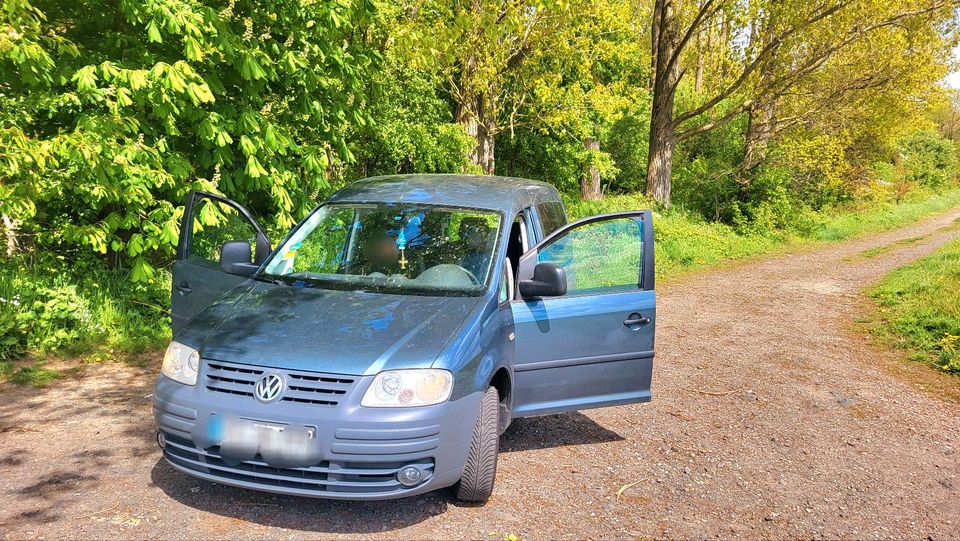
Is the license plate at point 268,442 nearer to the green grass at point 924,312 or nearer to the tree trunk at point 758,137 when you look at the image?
the green grass at point 924,312

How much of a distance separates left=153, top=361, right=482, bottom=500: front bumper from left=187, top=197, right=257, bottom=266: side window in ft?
10.2

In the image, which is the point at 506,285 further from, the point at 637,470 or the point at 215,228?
the point at 215,228

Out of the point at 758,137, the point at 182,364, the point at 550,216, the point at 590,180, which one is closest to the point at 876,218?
the point at 758,137

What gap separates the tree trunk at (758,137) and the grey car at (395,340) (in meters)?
19.1

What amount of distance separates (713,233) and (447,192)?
16.3 meters

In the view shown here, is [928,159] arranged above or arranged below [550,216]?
above

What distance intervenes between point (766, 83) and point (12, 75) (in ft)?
57.2

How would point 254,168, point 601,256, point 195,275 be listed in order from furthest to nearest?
point 254,168
point 601,256
point 195,275

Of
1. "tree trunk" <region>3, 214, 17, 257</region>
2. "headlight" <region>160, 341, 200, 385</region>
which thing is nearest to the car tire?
"headlight" <region>160, 341, 200, 385</region>

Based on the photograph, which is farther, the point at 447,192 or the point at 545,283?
the point at 447,192

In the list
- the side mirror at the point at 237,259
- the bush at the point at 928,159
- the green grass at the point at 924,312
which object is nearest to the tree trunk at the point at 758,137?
the green grass at the point at 924,312

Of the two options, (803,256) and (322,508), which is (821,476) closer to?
(322,508)

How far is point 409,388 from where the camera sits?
11.7 ft

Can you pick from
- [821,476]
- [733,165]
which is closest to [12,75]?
[821,476]
